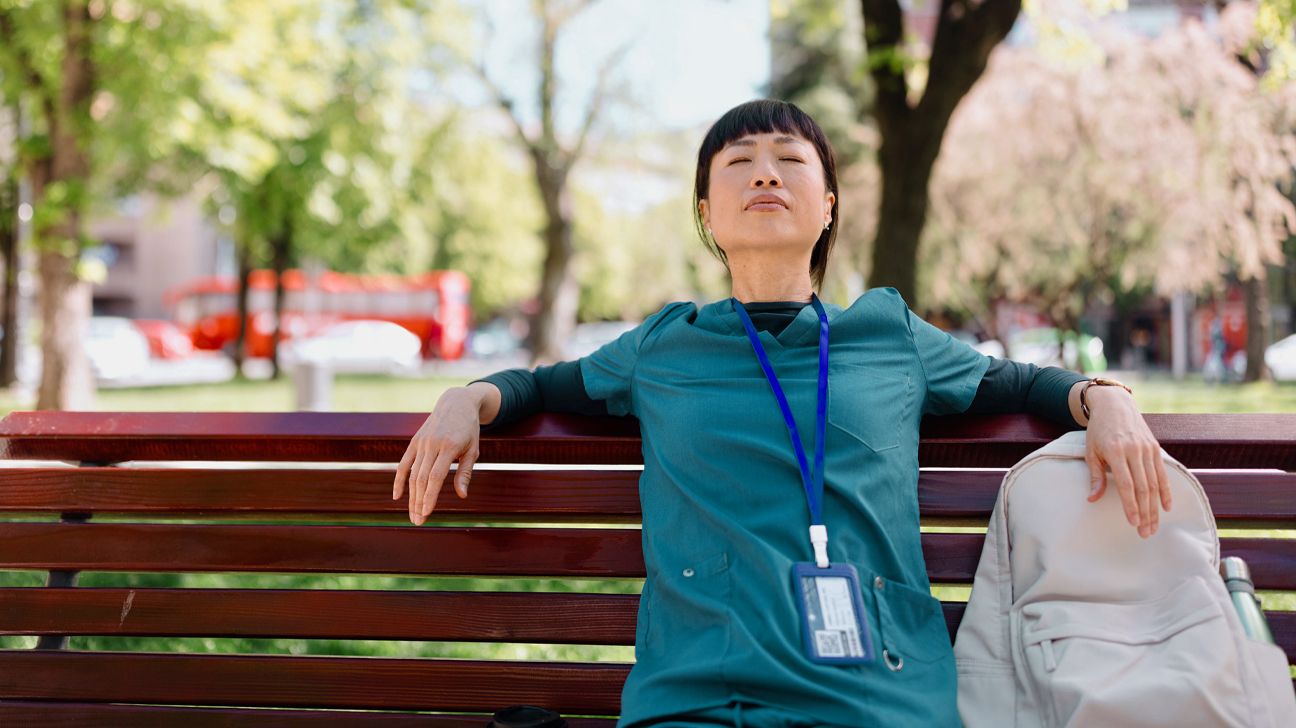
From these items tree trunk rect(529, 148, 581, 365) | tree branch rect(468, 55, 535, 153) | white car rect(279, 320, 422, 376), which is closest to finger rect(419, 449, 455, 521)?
tree trunk rect(529, 148, 581, 365)

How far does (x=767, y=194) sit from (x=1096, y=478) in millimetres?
923

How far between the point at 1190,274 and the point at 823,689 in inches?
645

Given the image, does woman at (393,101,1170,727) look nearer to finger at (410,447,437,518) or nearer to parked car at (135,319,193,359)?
finger at (410,447,437,518)

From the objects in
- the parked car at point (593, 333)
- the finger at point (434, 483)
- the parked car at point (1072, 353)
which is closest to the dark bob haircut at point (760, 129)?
the finger at point (434, 483)

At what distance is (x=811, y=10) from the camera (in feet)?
40.6

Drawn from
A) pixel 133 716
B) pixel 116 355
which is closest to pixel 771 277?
pixel 133 716

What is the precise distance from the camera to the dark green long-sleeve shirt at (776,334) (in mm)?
2389

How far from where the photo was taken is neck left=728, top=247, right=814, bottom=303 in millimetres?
2512

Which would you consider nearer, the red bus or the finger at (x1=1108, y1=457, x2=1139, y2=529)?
the finger at (x1=1108, y1=457, x2=1139, y2=529)

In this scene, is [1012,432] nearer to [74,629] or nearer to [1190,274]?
[74,629]

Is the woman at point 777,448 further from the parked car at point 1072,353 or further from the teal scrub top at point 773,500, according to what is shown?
the parked car at point 1072,353

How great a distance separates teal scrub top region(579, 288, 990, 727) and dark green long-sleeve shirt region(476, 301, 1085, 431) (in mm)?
48

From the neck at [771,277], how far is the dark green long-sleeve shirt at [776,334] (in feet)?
0.10

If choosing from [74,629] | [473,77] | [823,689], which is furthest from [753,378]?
[473,77]
